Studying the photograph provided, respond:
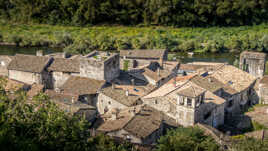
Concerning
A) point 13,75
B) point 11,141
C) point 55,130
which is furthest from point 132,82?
point 11,141

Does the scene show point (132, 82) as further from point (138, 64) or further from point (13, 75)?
point (13, 75)

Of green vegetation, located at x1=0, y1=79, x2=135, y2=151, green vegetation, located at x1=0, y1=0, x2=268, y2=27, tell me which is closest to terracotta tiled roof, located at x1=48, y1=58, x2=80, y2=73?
green vegetation, located at x1=0, y1=79, x2=135, y2=151

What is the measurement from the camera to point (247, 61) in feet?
180

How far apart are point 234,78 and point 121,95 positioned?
49.6ft

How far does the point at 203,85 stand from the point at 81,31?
5954cm

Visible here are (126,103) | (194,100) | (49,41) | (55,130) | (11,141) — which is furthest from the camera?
(49,41)

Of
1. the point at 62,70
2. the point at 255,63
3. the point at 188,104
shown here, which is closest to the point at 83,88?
the point at 62,70

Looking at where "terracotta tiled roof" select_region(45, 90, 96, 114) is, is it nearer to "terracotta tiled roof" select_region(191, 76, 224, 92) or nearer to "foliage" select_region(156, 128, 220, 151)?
"foliage" select_region(156, 128, 220, 151)

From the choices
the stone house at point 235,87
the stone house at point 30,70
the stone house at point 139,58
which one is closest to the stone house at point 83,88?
the stone house at point 30,70

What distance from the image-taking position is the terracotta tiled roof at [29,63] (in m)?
48.1

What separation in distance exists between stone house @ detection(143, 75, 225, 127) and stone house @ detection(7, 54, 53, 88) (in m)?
14.2

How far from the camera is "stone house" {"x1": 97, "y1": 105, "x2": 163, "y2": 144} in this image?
33562 millimetres

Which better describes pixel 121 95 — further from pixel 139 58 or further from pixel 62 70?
pixel 139 58

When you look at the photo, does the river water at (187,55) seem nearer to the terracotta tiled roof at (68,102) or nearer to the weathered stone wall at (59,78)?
the weathered stone wall at (59,78)
